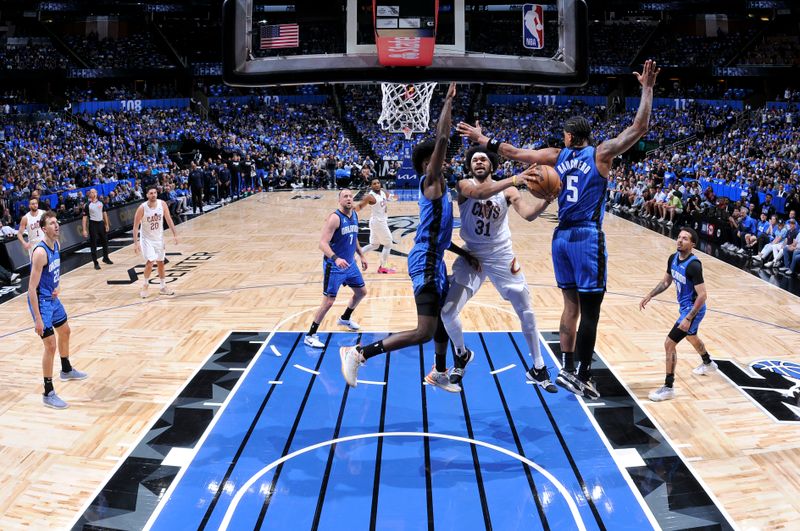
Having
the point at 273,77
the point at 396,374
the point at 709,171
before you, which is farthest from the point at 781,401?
the point at 709,171

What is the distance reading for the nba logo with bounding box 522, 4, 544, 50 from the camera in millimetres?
6348

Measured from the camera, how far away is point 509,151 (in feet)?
15.0

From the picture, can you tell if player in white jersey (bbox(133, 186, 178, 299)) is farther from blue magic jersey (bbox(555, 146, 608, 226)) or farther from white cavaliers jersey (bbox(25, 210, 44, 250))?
blue magic jersey (bbox(555, 146, 608, 226))

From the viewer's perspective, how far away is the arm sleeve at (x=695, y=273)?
590cm

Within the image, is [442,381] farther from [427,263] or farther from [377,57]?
[377,57]

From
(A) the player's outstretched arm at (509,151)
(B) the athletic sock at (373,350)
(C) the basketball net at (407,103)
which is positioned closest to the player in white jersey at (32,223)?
(C) the basketball net at (407,103)

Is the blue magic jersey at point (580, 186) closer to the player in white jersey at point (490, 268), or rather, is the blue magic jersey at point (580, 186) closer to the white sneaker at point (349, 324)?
the player in white jersey at point (490, 268)

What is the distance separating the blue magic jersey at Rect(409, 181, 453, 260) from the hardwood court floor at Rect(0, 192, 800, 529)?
231 centimetres

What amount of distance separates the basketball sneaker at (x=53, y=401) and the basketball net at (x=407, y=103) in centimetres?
671

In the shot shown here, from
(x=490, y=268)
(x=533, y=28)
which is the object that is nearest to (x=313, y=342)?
(x=490, y=268)

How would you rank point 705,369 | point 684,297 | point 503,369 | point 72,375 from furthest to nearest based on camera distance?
point 503,369 → point 705,369 → point 72,375 → point 684,297

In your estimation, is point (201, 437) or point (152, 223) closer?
point (201, 437)

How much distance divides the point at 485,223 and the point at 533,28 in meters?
2.54

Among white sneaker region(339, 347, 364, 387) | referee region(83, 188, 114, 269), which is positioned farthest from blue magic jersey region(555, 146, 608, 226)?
referee region(83, 188, 114, 269)
